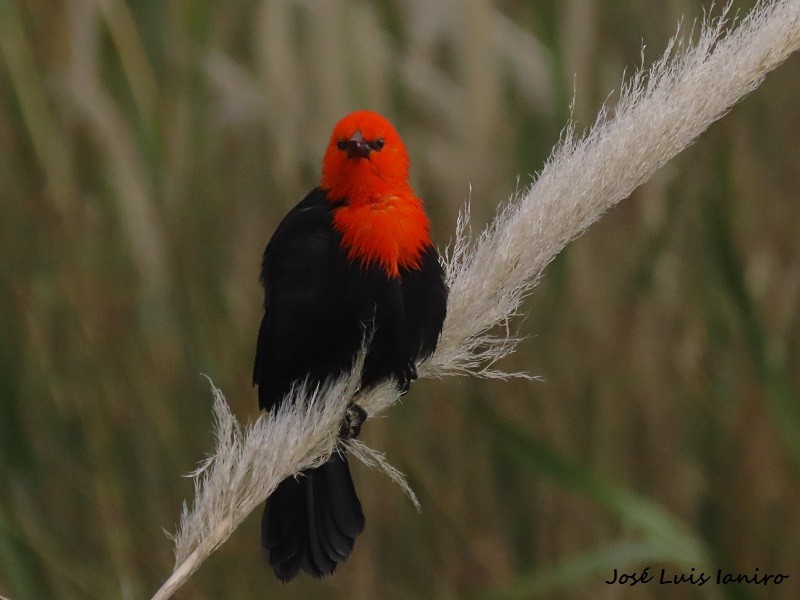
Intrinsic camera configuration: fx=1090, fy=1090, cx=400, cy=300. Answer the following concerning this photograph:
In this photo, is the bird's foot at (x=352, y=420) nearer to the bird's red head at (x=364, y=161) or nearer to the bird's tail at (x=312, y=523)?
the bird's tail at (x=312, y=523)

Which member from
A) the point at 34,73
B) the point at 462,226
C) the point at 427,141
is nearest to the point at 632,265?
the point at 427,141

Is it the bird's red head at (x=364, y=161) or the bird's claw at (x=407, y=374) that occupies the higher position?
the bird's red head at (x=364, y=161)

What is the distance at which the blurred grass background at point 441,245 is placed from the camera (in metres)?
2.08

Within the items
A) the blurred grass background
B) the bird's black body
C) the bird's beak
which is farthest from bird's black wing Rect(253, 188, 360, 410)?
the blurred grass background

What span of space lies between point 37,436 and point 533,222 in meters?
1.19

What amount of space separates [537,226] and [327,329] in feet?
1.39

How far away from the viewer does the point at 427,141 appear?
→ 2291mm

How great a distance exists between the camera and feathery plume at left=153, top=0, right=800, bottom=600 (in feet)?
4.03

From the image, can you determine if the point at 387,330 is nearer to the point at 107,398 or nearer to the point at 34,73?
the point at 107,398

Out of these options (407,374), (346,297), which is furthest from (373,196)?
(407,374)

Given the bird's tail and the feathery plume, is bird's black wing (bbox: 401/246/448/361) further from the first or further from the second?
the bird's tail

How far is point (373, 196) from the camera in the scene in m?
1.75

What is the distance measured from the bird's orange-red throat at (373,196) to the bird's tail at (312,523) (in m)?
0.34

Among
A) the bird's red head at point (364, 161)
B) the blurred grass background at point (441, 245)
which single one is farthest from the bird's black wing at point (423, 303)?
the blurred grass background at point (441, 245)
